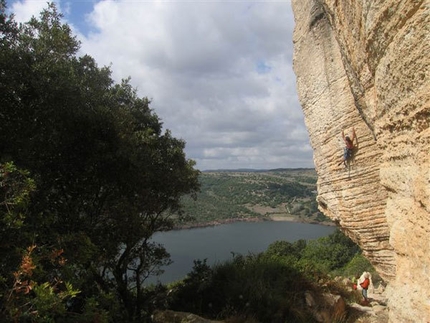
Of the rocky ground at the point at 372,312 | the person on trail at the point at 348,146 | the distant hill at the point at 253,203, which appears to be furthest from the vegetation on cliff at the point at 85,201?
the distant hill at the point at 253,203

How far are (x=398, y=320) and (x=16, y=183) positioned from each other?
6.06 m

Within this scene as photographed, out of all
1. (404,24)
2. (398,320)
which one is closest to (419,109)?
(404,24)

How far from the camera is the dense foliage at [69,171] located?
5.65 m

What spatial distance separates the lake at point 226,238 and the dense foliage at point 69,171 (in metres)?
41.0

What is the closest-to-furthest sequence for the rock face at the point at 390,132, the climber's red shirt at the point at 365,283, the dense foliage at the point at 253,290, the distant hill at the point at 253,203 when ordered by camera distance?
the rock face at the point at 390,132 → the dense foliage at the point at 253,290 → the climber's red shirt at the point at 365,283 → the distant hill at the point at 253,203

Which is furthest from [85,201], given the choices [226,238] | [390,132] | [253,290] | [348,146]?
[226,238]

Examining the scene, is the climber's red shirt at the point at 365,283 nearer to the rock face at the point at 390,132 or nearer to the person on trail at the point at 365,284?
the person on trail at the point at 365,284

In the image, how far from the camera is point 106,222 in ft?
30.4

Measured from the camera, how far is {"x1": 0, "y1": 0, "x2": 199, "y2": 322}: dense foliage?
5652 mm

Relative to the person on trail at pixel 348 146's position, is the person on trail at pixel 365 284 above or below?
below

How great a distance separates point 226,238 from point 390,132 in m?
82.5

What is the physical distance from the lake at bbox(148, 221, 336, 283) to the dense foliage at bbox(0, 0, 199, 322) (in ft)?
135

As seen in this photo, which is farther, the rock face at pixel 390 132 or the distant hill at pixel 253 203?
the distant hill at pixel 253 203

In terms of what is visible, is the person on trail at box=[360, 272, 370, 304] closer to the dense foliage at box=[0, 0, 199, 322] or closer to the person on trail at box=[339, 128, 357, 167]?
the person on trail at box=[339, 128, 357, 167]
